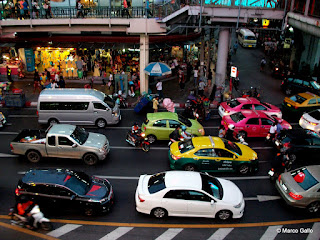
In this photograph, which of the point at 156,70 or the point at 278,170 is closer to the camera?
the point at 278,170

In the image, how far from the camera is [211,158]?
44.7 ft

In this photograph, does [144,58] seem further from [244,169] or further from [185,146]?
[244,169]

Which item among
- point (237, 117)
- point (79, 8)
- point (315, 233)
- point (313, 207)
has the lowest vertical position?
point (315, 233)

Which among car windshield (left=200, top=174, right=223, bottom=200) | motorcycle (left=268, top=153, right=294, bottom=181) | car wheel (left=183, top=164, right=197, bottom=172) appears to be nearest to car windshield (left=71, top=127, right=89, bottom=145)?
car wheel (left=183, top=164, right=197, bottom=172)

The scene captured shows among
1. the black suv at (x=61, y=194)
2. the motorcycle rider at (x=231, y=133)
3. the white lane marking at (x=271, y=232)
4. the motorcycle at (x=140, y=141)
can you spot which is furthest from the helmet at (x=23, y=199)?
the motorcycle rider at (x=231, y=133)

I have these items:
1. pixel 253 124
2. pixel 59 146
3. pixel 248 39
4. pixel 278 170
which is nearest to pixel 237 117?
pixel 253 124

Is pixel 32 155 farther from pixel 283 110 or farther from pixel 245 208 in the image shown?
pixel 283 110

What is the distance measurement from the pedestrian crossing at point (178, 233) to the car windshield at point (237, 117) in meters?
7.57

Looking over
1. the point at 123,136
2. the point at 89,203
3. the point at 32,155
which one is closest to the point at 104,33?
the point at 123,136

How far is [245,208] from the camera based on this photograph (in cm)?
1202

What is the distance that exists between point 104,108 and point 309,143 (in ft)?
36.1

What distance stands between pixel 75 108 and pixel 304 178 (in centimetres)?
1233

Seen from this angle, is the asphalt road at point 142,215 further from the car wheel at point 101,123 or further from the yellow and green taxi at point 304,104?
the yellow and green taxi at point 304,104

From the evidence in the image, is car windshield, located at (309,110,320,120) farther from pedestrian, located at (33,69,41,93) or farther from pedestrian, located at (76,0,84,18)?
pedestrian, located at (33,69,41,93)
